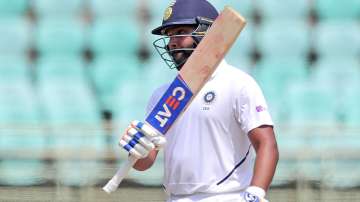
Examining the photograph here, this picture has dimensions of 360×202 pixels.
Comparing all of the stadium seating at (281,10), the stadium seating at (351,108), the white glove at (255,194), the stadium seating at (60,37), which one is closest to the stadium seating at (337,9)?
the stadium seating at (281,10)

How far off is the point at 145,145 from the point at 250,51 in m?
5.55

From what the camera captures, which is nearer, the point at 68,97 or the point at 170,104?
the point at 170,104

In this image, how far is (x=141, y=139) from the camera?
247 cm

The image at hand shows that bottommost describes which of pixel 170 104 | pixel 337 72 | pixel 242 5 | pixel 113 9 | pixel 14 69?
pixel 170 104

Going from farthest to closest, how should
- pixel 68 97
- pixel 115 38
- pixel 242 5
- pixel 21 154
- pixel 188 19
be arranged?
pixel 115 38 → pixel 242 5 → pixel 68 97 → pixel 21 154 → pixel 188 19

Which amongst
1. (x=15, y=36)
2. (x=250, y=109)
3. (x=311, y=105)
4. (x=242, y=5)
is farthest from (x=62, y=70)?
(x=250, y=109)

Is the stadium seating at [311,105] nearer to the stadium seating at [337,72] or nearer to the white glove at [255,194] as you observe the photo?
the stadium seating at [337,72]

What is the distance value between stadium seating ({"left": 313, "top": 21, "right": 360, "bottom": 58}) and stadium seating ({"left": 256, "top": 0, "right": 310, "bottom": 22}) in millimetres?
230

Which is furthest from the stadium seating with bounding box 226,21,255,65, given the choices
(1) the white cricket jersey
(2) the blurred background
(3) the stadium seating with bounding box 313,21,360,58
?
(1) the white cricket jersey

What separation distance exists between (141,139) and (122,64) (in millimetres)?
5423

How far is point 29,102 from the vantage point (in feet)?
24.9

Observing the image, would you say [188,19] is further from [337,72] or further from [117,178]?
[337,72]

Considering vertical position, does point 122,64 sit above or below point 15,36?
below

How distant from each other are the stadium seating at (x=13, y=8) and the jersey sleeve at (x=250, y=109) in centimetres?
599
